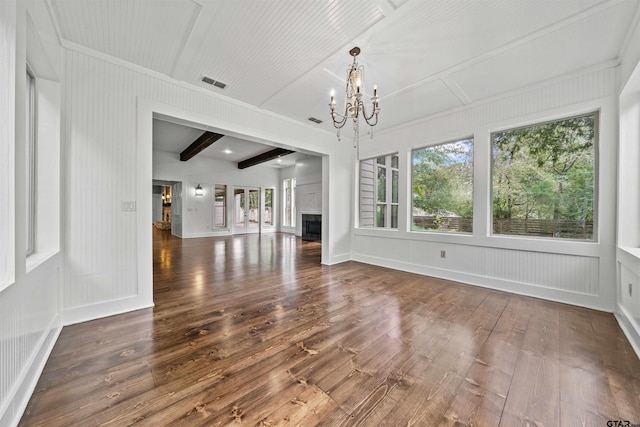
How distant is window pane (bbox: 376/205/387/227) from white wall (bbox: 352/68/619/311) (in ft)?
1.34

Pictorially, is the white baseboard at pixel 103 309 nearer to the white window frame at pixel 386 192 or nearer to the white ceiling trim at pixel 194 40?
the white ceiling trim at pixel 194 40

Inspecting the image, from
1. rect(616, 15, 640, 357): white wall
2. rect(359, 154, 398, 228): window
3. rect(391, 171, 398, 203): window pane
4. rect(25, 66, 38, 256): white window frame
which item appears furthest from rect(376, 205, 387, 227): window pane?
rect(25, 66, 38, 256): white window frame

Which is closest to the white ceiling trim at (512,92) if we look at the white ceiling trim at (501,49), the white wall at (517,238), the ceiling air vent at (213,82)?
the white wall at (517,238)

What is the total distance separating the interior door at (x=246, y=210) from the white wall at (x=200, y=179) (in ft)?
0.82

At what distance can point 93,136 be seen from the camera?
2486 mm

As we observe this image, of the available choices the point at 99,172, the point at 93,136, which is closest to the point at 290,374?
the point at 99,172

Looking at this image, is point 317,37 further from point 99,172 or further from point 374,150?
point 374,150

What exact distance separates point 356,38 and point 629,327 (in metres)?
3.67

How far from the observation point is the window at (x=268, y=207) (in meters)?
11.1

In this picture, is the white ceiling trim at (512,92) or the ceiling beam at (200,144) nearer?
the white ceiling trim at (512,92)

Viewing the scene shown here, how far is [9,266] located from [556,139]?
5227mm

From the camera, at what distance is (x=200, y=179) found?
9.28 m

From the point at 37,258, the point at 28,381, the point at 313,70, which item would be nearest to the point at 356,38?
the point at 313,70

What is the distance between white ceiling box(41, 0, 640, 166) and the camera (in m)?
1.96
